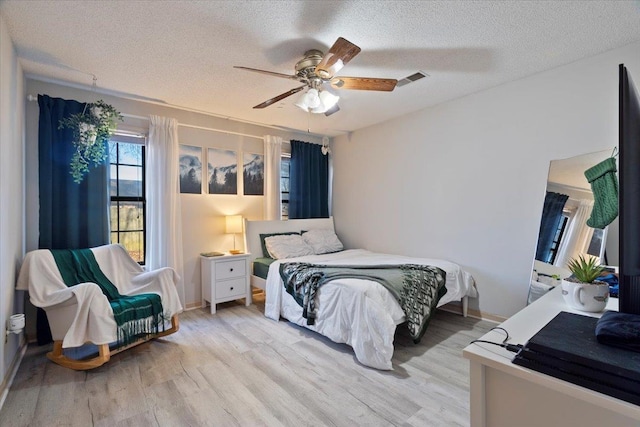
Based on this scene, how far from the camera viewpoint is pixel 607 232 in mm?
1647

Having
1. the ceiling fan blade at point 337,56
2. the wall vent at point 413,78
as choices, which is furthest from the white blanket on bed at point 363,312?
the wall vent at point 413,78

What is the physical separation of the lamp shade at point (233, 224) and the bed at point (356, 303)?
248 mm

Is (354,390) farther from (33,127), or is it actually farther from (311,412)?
(33,127)

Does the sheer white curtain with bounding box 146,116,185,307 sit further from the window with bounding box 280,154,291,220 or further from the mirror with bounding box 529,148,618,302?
the mirror with bounding box 529,148,618,302

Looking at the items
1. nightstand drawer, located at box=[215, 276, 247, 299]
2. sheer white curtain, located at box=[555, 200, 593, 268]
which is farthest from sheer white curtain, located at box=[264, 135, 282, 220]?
sheer white curtain, located at box=[555, 200, 593, 268]

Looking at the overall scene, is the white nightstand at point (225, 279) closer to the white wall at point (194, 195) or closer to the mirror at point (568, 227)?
the white wall at point (194, 195)

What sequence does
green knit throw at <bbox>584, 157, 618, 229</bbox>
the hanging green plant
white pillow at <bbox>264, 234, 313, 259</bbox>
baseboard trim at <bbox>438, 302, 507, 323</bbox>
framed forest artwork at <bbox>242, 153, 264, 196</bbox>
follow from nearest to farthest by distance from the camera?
green knit throw at <bbox>584, 157, 618, 229</bbox> < the hanging green plant < baseboard trim at <bbox>438, 302, 507, 323</bbox> < white pillow at <bbox>264, 234, 313, 259</bbox> < framed forest artwork at <bbox>242, 153, 264, 196</bbox>

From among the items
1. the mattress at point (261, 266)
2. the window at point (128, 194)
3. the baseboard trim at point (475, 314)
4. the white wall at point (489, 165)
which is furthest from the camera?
the mattress at point (261, 266)

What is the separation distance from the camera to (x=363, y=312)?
7.96ft

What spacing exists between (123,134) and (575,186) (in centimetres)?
432

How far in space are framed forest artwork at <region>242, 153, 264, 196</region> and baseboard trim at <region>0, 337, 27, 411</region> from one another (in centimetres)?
271

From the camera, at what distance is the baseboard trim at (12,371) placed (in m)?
1.98

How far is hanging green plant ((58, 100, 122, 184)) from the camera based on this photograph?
2.84 meters

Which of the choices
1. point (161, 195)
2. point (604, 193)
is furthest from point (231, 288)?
point (604, 193)
